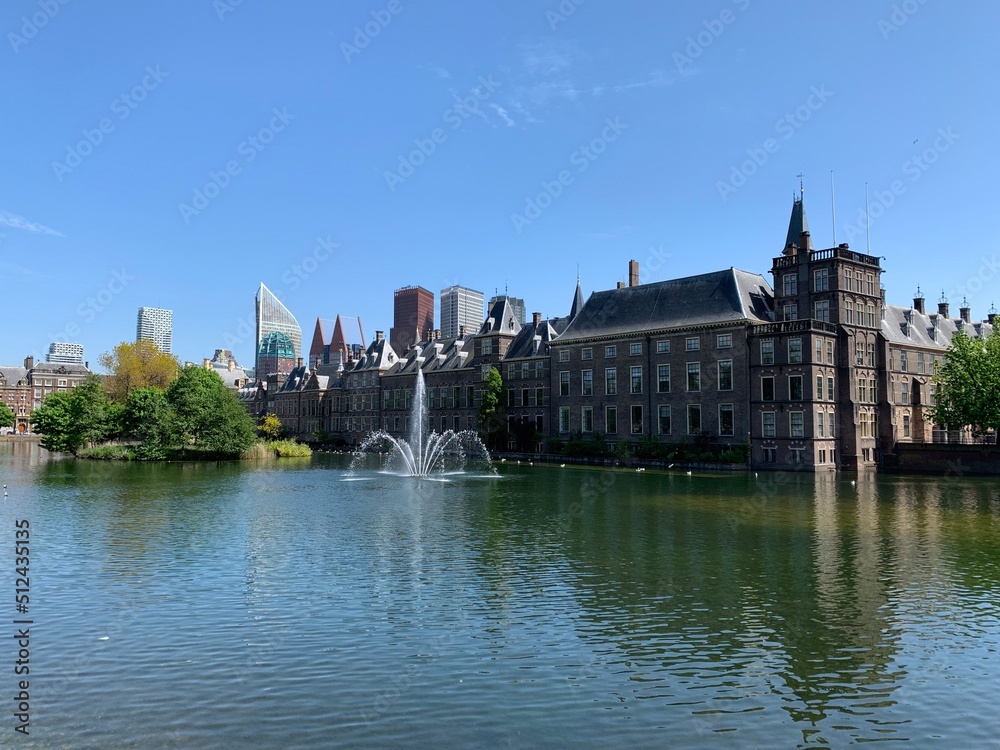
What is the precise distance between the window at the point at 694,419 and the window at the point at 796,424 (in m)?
8.21

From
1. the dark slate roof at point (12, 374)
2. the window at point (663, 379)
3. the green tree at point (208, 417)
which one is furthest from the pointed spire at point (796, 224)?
the dark slate roof at point (12, 374)

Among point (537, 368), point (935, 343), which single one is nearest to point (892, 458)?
point (935, 343)

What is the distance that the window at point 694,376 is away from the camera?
67.5 metres

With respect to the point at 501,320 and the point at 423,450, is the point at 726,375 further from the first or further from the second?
the point at 423,450

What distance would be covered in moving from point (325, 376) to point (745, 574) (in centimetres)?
11161

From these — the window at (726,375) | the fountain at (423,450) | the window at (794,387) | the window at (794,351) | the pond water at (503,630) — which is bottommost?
the pond water at (503,630)

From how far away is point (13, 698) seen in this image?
1201 cm

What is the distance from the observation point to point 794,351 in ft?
202

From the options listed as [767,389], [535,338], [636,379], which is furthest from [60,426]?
[767,389]

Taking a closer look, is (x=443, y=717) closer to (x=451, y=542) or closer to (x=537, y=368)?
(x=451, y=542)

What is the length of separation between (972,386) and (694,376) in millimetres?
20808

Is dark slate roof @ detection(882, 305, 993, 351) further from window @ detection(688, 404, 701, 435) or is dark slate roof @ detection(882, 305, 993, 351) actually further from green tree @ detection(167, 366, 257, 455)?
green tree @ detection(167, 366, 257, 455)

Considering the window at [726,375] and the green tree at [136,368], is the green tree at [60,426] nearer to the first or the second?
the green tree at [136,368]

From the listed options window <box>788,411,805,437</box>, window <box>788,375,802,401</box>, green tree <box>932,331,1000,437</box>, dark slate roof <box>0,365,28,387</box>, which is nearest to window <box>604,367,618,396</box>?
window <box>788,375,802,401</box>
